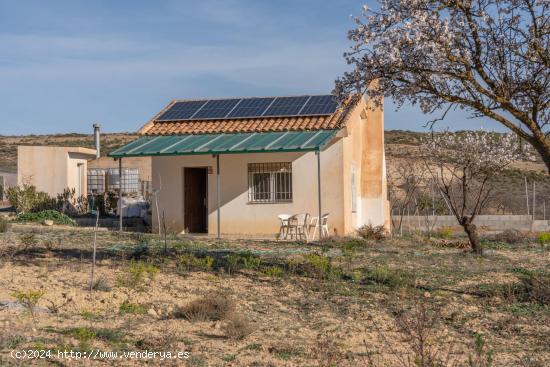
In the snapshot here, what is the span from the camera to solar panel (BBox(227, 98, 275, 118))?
20.9 m

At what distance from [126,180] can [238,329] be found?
22032 millimetres

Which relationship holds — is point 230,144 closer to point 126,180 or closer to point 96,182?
point 96,182

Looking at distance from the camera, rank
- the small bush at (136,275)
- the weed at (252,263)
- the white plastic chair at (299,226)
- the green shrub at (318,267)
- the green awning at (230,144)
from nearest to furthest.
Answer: the small bush at (136,275), the green shrub at (318,267), the weed at (252,263), the green awning at (230,144), the white plastic chair at (299,226)

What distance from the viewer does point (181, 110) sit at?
22.4 m

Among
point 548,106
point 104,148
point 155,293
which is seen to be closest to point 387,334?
point 155,293

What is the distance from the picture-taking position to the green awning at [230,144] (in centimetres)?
1759

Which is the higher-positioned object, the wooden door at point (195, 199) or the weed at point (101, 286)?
the wooden door at point (195, 199)

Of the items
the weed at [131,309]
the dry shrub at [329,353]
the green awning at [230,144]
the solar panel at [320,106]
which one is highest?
the solar panel at [320,106]

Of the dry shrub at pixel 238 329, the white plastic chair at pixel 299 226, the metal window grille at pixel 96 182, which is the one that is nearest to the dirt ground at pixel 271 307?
the dry shrub at pixel 238 329

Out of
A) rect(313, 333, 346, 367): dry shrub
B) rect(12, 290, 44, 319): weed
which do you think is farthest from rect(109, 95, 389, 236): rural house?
rect(313, 333, 346, 367): dry shrub

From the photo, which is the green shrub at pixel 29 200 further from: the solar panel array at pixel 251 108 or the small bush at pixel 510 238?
the small bush at pixel 510 238

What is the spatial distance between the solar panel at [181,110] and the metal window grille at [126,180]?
5.49 metres

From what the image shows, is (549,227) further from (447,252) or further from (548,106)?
(548,106)

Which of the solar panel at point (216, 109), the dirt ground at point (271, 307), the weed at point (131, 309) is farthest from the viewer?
the solar panel at point (216, 109)
